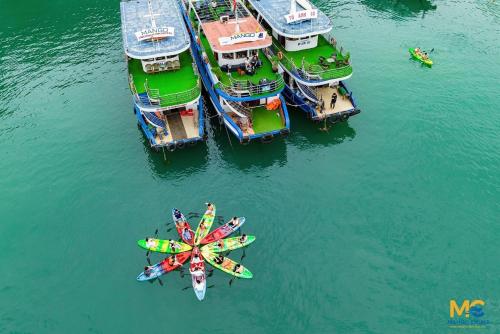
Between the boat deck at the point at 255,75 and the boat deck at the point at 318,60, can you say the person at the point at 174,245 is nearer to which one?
the boat deck at the point at 255,75

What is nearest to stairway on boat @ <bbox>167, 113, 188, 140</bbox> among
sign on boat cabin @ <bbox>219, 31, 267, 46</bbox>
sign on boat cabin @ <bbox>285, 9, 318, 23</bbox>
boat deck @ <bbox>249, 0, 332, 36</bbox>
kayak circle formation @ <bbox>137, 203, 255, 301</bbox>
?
kayak circle formation @ <bbox>137, 203, 255, 301</bbox>

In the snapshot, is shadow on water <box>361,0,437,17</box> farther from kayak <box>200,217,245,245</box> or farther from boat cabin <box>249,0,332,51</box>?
kayak <box>200,217,245,245</box>

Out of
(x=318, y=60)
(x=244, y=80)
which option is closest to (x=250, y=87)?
(x=244, y=80)

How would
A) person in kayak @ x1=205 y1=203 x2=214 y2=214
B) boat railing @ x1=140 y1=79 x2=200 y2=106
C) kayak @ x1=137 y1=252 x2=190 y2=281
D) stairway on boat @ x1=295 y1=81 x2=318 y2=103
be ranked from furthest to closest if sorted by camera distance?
stairway on boat @ x1=295 y1=81 x2=318 y2=103
boat railing @ x1=140 y1=79 x2=200 y2=106
person in kayak @ x1=205 y1=203 x2=214 y2=214
kayak @ x1=137 y1=252 x2=190 y2=281

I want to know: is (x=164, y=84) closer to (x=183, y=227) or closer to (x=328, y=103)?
(x=183, y=227)

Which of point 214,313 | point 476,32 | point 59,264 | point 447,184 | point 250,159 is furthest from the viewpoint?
point 476,32

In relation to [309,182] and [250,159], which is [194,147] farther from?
[309,182]

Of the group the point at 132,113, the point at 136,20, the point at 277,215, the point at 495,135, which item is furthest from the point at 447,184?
the point at 136,20
